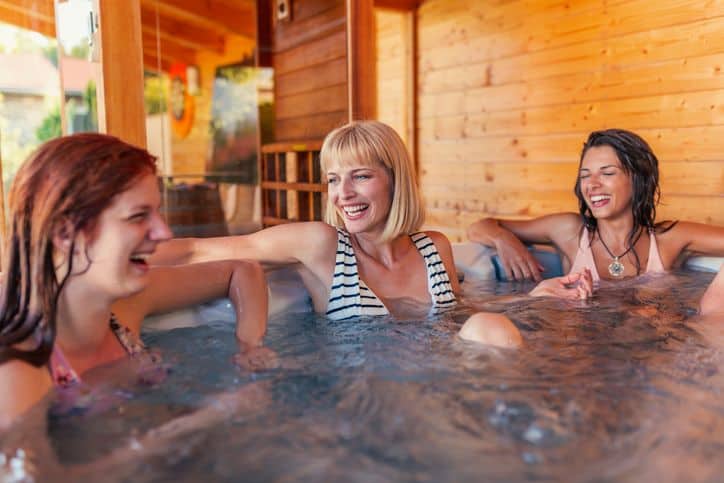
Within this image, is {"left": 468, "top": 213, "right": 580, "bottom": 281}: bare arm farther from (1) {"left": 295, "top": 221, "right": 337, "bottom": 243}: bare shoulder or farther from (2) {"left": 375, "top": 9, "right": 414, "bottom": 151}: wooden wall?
(2) {"left": 375, "top": 9, "right": 414, "bottom": 151}: wooden wall

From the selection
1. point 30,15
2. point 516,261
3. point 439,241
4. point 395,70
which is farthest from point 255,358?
point 395,70

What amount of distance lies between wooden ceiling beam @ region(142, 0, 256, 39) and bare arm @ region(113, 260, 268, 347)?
8.94ft

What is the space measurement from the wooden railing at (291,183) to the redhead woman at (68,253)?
2.54 m

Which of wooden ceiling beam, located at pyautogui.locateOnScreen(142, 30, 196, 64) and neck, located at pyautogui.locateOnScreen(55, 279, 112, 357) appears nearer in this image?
neck, located at pyautogui.locateOnScreen(55, 279, 112, 357)

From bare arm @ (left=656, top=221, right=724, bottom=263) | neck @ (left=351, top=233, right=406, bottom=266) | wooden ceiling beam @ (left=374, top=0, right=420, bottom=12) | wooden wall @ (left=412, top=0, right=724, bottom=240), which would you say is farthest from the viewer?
wooden ceiling beam @ (left=374, top=0, right=420, bottom=12)

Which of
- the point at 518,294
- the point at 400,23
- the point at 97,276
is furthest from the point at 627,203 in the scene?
the point at 400,23

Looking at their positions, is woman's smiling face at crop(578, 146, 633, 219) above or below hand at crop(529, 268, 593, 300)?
above

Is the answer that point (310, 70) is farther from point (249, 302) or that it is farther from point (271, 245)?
point (249, 302)

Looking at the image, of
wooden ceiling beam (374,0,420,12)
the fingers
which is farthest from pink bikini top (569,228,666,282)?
wooden ceiling beam (374,0,420,12)

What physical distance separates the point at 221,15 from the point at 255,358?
130 inches

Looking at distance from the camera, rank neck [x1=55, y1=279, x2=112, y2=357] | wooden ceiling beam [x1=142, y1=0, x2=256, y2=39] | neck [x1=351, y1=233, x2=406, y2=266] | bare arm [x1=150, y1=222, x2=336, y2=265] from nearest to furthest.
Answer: neck [x1=55, y1=279, x2=112, y2=357]
bare arm [x1=150, y1=222, x2=336, y2=265]
neck [x1=351, y1=233, x2=406, y2=266]
wooden ceiling beam [x1=142, y1=0, x2=256, y2=39]

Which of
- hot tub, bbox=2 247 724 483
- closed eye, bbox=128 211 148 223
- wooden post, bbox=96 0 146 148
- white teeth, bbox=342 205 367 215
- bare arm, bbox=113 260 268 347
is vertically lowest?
hot tub, bbox=2 247 724 483

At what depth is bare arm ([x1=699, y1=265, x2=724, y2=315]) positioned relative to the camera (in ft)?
7.17

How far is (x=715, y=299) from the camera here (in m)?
2.21
